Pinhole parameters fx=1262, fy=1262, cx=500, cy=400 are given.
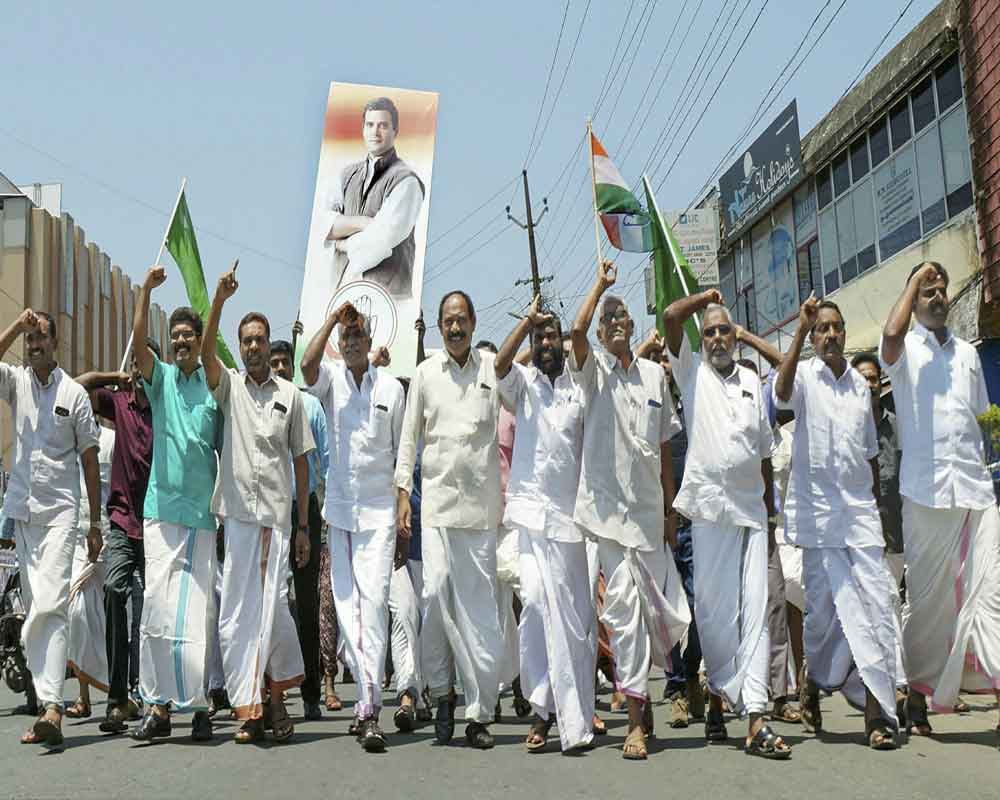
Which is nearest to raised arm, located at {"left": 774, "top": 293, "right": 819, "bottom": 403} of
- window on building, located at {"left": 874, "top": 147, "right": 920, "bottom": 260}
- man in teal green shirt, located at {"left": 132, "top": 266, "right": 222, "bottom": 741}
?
man in teal green shirt, located at {"left": 132, "top": 266, "right": 222, "bottom": 741}

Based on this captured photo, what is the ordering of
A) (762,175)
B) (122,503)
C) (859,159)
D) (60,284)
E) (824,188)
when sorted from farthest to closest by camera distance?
1. (60,284)
2. (762,175)
3. (824,188)
4. (859,159)
5. (122,503)

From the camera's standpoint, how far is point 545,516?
6992 mm

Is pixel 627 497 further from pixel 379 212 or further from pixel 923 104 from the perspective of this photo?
pixel 923 104

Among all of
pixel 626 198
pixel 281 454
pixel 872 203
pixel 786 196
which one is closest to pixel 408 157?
pixel 626 198

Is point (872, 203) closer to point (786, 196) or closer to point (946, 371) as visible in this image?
point (786, 196)

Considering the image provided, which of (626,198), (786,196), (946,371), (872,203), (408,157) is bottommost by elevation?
(946,371)

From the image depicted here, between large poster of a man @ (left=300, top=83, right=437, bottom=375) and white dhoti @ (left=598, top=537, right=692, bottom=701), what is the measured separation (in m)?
5.54

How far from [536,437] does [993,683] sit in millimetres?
2772

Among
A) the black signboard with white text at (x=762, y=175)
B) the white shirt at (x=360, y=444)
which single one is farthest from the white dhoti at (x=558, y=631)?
the black signboard with white text at (x=762, y=175)

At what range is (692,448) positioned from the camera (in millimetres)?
6965

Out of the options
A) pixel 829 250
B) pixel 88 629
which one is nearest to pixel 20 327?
pixel 88 629

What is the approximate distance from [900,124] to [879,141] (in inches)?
37.0

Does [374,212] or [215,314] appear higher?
[374,212]

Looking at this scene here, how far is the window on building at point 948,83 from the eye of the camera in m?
16.7
